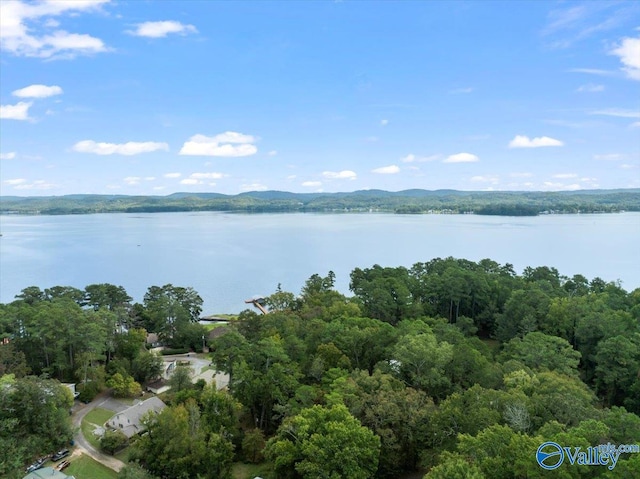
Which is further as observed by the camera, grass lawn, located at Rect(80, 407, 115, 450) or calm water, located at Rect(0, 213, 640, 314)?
calm water, located at Rect(0, 213, 640, 314)

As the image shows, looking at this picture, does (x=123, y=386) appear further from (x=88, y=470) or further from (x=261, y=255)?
(x=261, y=255)

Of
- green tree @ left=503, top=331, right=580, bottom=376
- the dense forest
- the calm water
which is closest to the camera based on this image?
the dense forest

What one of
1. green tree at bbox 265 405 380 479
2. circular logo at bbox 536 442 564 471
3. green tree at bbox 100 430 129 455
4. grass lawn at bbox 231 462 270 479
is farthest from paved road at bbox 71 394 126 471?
circular logo at bbox 536 442 564 471

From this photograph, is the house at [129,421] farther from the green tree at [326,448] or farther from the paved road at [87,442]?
the green tree at [326,448]

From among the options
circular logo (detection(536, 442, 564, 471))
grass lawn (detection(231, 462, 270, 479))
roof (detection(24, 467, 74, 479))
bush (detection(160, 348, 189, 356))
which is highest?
circular logo (detection(536, 442, 564, 471))

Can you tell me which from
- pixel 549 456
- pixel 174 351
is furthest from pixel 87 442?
pixel 549 456

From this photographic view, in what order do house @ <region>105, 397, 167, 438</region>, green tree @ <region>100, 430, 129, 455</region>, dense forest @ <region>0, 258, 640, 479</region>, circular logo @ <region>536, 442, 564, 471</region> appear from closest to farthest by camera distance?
circular logo @ <region>536, 442, 564, 471</region> < dense forest @ <region>0, 258, 640, 479</region> < green tree @ <region>100, 430, 129, 455</region> < house @ <region>105, 397, 167, 438</region>

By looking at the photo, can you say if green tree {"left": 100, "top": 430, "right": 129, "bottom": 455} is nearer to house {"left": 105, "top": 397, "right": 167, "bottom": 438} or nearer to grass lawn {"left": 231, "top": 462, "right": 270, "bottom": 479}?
house {"left": 105, "top": 397, "right": 167, "bottom": 438}
